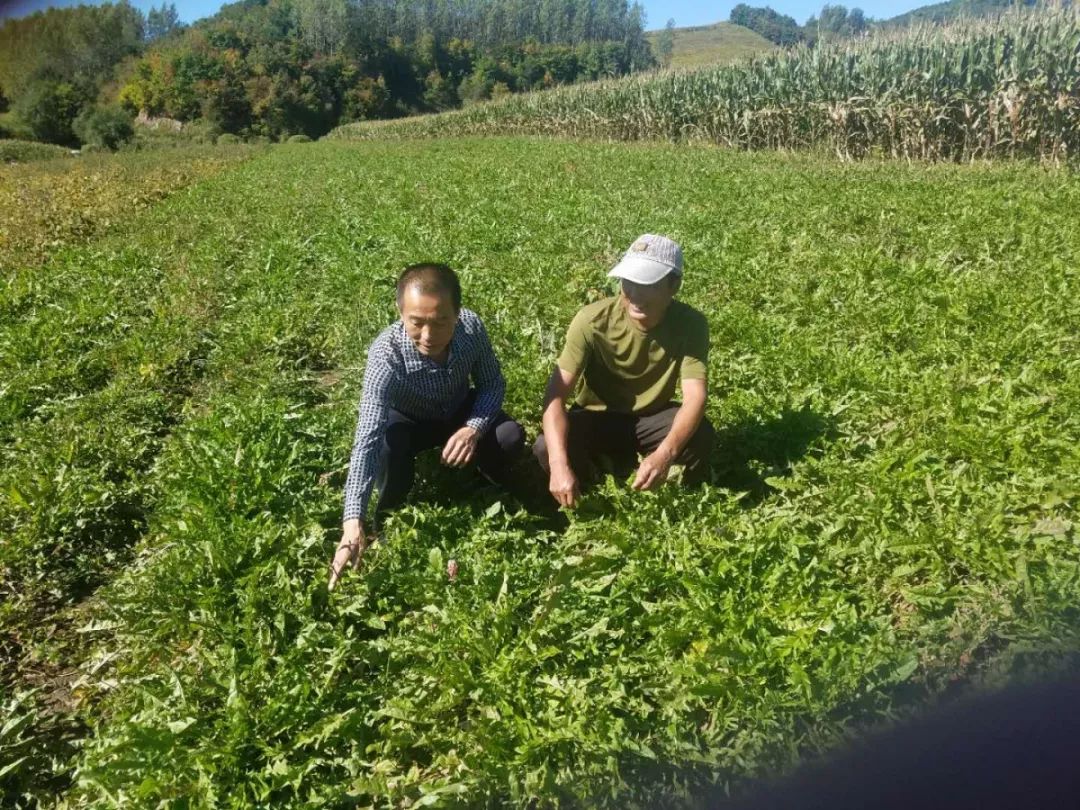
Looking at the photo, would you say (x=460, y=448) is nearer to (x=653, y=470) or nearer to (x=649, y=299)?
(x=653, y=470)

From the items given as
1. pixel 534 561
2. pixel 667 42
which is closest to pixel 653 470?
pixel 534 561

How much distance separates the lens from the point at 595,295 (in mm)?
7121

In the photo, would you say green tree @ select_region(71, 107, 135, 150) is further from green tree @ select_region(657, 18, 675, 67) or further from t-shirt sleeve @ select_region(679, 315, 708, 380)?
green tree @ select_region(657, 18, 675, 67)

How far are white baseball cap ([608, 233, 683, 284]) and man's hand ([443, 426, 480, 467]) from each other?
41.7 inches

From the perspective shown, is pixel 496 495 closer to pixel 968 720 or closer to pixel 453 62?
pixel 968 720

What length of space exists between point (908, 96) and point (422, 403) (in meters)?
15.9

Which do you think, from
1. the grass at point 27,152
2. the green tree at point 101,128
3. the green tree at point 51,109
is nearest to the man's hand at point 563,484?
the grass at point 27,152

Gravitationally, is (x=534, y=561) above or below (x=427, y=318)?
below

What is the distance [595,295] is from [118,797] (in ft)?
18.0

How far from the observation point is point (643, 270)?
139 inches

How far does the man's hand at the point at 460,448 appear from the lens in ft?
12.5

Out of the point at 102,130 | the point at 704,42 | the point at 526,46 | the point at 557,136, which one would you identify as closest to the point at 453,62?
the point at 526,46

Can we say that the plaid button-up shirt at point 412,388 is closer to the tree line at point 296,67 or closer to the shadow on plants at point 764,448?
the shadow on plants at point 764,448

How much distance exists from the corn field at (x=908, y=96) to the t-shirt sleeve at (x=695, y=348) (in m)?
13.3
